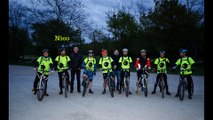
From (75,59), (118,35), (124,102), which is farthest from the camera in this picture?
(118,35)

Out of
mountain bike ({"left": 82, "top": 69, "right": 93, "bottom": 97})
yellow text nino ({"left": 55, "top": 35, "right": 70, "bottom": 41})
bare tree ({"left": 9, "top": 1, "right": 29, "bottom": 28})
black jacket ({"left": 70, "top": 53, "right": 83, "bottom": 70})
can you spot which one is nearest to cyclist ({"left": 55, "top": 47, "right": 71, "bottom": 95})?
black jacket ({"left": 70, "top": 53, "right": 83, "bottom": 70})

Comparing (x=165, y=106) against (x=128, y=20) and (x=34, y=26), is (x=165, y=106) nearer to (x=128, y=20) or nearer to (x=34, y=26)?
(x=34, y=26)

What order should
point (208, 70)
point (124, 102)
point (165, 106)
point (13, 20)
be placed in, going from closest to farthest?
point (208, 70) < point (165, 106) < point (124, 102) < point (13, 20)

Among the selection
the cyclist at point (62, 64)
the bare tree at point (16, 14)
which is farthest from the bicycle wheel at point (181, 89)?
the bare tree at point (16, 14)

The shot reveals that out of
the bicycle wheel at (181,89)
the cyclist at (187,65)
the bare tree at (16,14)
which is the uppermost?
the bare tree at (16,14)

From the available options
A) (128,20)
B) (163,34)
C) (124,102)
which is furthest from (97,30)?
(124,102)

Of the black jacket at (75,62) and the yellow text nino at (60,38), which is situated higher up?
the yellow text nino at (60,38)

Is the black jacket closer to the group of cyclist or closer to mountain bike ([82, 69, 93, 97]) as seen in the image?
the group of cyclist

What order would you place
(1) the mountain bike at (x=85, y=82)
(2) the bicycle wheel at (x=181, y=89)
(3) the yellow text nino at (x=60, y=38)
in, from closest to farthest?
(2) the bicycle wheel at (x=181, y=89) < (1) the mountain bike at (x=85, y=82) < (3) the yellow text nino at (x=60, y=38)

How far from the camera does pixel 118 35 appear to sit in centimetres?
3709

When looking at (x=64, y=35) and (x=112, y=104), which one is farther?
(x=64, y=35)

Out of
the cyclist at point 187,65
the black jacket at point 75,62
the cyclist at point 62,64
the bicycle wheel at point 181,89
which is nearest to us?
the bicycle wheel at point 181,89

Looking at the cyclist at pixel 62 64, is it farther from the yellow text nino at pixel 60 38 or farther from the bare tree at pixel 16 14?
the bare tree at pixel 16 14

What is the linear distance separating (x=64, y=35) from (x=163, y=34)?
13.1m
